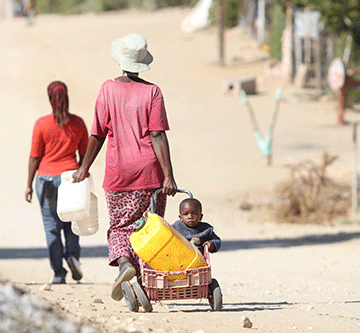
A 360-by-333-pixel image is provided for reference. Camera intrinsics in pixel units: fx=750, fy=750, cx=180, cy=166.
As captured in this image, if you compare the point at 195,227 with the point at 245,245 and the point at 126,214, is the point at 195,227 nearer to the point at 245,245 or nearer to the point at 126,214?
the point at 126,214

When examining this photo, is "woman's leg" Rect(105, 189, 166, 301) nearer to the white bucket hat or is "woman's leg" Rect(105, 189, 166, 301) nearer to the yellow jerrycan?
the yellow jerrycan

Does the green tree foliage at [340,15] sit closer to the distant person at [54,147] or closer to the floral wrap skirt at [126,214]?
the distant person at [54,147]

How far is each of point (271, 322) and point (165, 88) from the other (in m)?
20.6

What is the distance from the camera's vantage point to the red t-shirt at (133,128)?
4.82 metres

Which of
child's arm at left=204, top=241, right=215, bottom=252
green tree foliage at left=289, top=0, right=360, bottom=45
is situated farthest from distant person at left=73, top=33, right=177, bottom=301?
green tree foliage at left=289, top=0, right=360, bottom=45

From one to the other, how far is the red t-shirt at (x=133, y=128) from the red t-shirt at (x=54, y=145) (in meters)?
1.51

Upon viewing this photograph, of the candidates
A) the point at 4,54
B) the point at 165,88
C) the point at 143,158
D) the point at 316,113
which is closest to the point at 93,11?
the point at 4,54

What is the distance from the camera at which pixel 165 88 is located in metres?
24.8

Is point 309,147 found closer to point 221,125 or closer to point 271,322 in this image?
point 221,125

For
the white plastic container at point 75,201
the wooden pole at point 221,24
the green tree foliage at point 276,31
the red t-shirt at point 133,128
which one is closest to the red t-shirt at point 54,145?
the white plastic container at point 75,201

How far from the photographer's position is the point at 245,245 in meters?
9.70

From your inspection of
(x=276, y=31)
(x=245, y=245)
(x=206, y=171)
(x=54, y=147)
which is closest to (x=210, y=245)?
(x=54, y=147)

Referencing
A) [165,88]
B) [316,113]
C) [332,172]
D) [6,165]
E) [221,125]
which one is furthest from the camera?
[165,88]

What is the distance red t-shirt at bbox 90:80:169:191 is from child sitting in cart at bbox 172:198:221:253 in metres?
0.25
